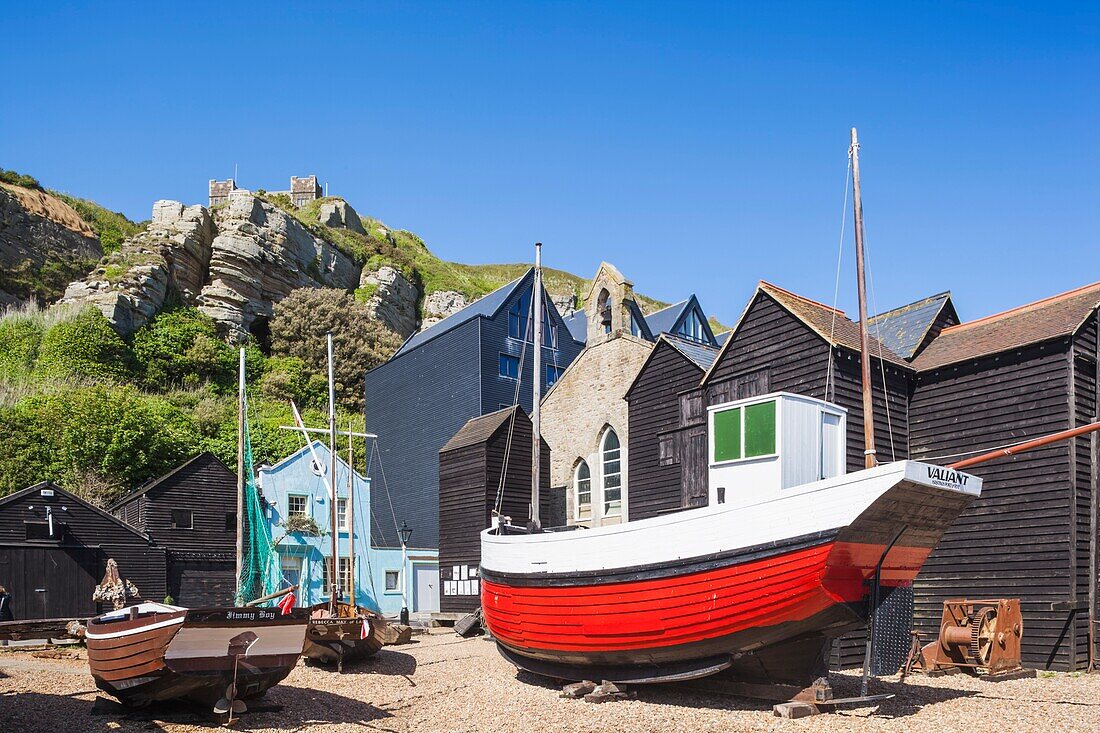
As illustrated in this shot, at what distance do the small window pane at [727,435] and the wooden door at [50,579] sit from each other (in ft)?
62.9

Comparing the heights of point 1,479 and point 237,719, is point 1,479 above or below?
above

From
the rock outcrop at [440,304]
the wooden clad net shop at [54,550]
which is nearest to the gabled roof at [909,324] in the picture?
the wooden clad net shop at [54,550]

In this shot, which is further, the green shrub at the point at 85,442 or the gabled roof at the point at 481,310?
the gabled roof at the point at 481,310

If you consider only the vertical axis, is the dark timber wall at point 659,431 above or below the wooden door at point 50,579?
above

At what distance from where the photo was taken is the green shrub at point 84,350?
3962cm

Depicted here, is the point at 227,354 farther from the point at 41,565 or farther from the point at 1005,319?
the point at 1005,319

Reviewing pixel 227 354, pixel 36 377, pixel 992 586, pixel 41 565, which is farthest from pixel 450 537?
pixel 227 354

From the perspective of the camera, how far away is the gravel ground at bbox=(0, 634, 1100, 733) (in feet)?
35.9

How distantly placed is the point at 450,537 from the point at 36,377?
22.5m

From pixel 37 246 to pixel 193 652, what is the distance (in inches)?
1766

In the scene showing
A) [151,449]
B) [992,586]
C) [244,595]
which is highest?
[151,449]

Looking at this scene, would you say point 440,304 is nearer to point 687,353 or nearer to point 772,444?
point 687,353

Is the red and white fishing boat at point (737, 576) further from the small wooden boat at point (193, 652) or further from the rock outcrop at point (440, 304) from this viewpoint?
the rock outcrop at point (440, 304)

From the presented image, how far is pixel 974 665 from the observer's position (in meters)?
14.9
